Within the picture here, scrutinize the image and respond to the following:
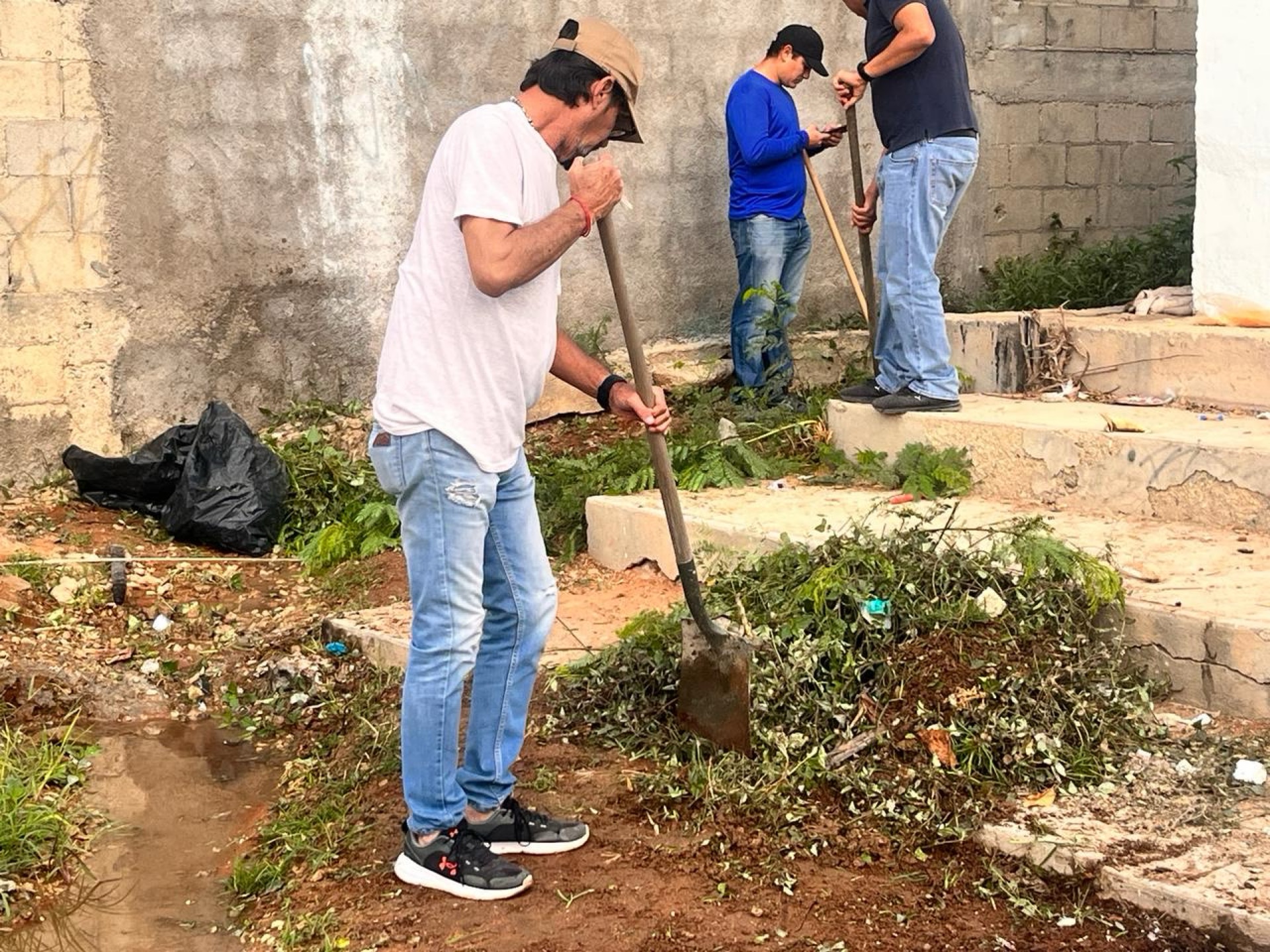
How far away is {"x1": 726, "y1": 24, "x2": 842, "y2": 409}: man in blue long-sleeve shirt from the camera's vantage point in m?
7.45

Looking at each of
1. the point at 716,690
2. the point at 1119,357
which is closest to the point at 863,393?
the point at 1119,357

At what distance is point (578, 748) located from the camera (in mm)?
4238

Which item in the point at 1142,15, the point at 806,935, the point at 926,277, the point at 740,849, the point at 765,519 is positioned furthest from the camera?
the point at 1142,15

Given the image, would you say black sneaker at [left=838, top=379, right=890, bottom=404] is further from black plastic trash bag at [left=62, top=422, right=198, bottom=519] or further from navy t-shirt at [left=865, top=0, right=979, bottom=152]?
black plastic trash bag at [left=62, top=422, right=198, bottom=519]

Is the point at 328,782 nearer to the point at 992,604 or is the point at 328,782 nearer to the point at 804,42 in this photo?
the point at 992,604

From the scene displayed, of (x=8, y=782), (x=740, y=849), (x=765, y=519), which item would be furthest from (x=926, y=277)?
(x=8, y=782)

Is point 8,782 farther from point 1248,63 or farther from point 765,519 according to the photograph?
point 1248,63

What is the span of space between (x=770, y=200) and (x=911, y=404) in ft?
6.89

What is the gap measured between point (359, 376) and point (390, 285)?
0.49m

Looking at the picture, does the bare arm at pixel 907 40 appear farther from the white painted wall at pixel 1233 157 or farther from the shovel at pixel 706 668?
the shovel at pixel 706 668

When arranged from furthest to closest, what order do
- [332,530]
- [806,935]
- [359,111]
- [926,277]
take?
[359,111], [332,530], [926,277], [806,935]

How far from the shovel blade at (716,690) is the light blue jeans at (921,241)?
2.26 metres

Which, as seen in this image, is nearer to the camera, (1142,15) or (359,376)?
(359,376)

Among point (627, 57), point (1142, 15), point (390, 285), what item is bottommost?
point (390, 285)
